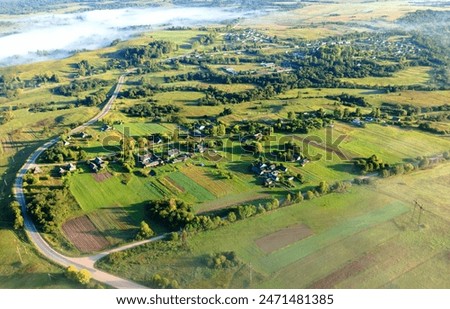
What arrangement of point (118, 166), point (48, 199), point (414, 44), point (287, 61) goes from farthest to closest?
point (414, 44)
point (287, 61)
point (118, 166)
point (48, 199)

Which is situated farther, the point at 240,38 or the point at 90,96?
the point at 240,38

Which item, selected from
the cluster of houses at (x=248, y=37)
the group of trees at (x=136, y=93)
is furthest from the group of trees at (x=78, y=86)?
the cluster of houses at (x=248, y=37)

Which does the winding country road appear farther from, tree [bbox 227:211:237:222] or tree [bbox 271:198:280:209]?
tree [bbox 271:198:280:209]

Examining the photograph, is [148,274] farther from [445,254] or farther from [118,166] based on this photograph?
[445,254]

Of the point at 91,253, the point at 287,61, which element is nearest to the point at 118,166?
the point at 91,253

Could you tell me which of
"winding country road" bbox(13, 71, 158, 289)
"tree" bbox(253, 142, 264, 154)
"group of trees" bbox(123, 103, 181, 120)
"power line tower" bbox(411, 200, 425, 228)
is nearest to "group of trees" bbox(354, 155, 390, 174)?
"power line tower" bbox(411, 200, 425, 228)
